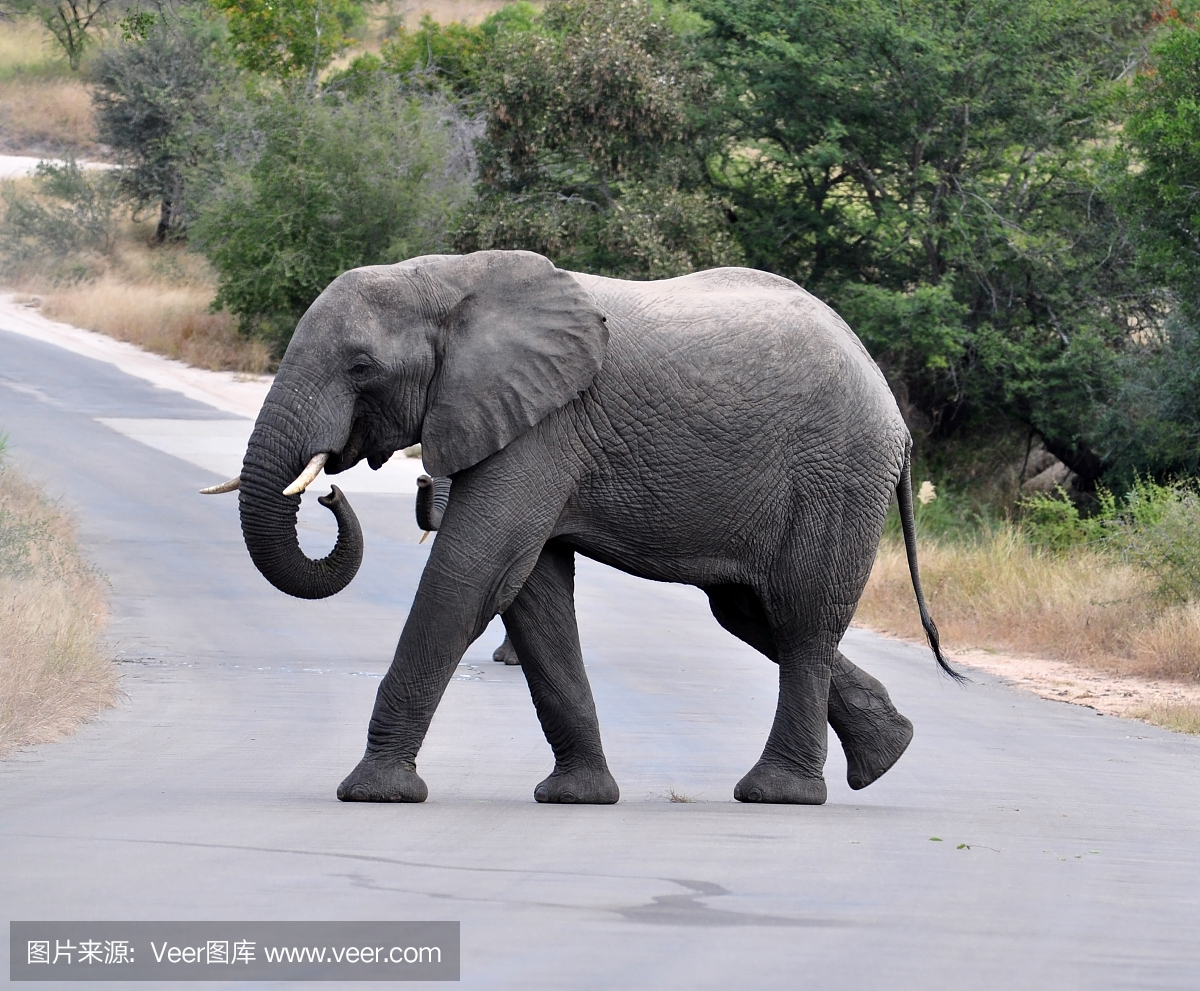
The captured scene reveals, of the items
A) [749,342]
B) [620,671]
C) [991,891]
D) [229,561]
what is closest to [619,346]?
[749,342]

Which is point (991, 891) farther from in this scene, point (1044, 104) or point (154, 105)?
point (154, 105)

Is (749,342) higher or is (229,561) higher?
(749,342)

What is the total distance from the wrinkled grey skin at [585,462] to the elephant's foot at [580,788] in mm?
11

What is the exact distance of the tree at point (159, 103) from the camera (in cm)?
4800

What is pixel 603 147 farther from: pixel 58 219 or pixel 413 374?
pixel 58 219

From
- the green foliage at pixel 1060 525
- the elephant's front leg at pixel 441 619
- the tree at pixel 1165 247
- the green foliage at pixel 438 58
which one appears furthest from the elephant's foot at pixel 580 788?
the green foliage at pixel 438 58

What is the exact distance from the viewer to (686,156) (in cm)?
3000

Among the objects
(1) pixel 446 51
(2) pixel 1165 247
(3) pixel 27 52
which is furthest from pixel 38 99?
(2) pixel 1165 247

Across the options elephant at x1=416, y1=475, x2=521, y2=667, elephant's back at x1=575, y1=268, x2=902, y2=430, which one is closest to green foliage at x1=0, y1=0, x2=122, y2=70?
elephant at x1=416, y1=475, x2=521, y2=667

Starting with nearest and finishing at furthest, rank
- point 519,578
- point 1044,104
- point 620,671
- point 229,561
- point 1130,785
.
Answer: point 519,578 → point 1130,785 → point 620,671 → point 229,561 → point 1044,104

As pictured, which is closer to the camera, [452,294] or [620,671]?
[452,294]

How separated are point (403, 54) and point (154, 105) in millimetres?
6761

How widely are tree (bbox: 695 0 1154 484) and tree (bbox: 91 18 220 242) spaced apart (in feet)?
71.9

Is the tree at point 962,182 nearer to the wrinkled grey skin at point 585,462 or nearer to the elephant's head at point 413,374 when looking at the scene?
the wrinkled grey skin at point 585,462
